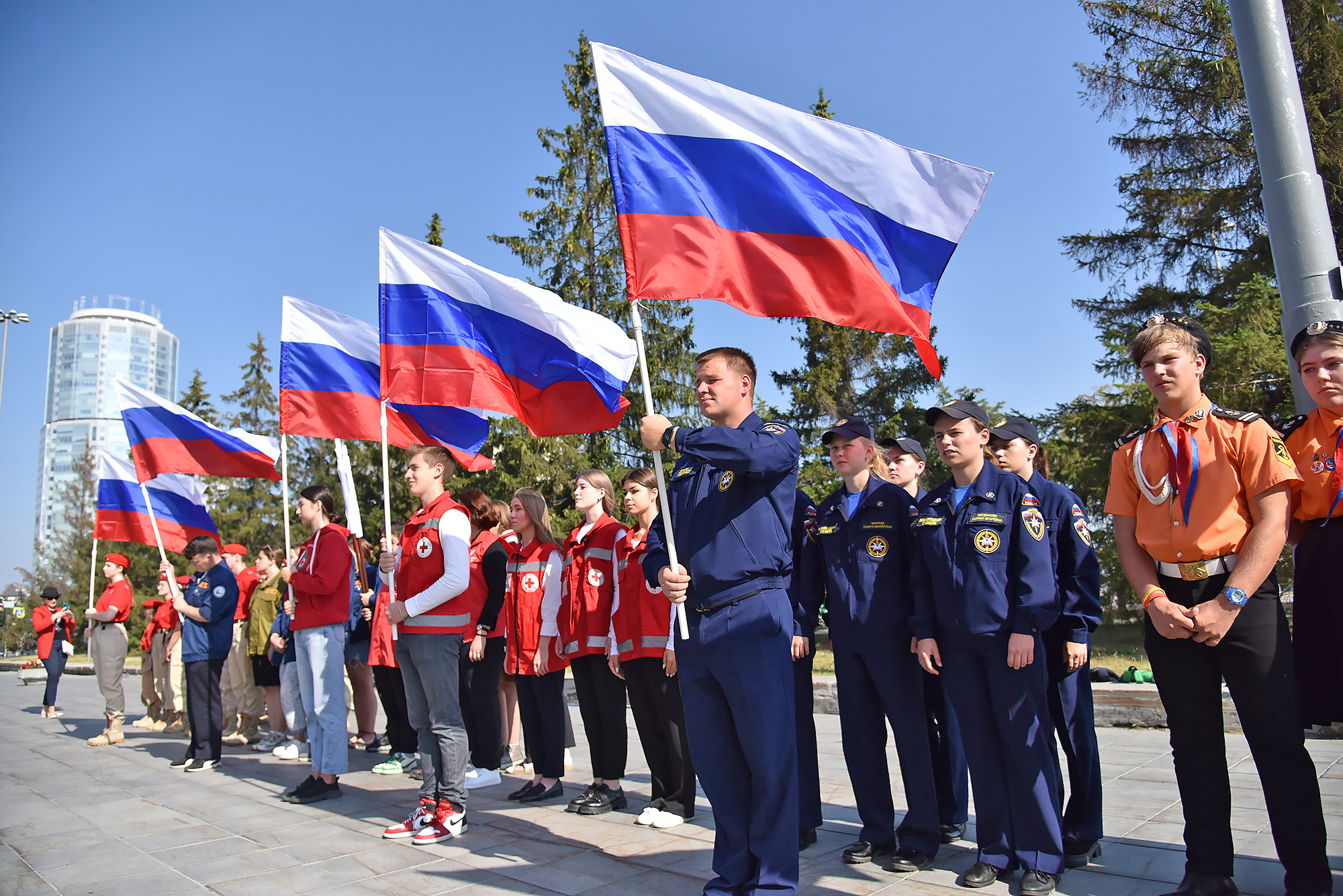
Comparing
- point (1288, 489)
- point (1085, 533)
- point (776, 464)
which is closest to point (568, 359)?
point (776, 464)

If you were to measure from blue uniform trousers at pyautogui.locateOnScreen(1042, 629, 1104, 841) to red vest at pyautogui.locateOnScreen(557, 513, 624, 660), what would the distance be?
9.24 feet

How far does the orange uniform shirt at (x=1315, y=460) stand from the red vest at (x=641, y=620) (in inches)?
129

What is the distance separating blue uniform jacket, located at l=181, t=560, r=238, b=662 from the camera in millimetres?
7746

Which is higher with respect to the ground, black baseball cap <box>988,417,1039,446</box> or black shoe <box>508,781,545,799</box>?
black baseball cap <box>988,417,1039,446</box>

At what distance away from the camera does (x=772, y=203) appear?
4164 mm

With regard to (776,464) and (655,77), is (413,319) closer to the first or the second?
(655,77)

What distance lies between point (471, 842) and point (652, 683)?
1.42 meters

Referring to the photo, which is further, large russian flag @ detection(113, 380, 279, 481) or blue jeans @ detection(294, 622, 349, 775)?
large russian flag @ detection(113, 380, 279, 481)

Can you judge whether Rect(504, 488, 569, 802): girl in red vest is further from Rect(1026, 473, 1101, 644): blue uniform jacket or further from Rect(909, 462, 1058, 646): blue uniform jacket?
Rect(1026, 473, 1101, 644): blue uniform jacket

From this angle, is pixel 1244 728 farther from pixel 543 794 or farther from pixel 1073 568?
pixel 543 794

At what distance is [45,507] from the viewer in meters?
125

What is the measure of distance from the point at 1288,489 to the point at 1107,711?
17.4ft

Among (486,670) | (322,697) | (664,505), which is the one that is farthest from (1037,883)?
(322,697)

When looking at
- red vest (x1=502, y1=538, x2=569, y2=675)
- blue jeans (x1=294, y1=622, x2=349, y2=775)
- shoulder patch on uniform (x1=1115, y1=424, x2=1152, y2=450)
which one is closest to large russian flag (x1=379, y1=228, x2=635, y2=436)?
red vest (x1=502, y1=538, x2=569, y2=675)
